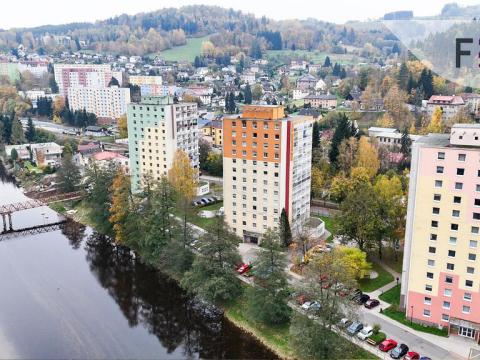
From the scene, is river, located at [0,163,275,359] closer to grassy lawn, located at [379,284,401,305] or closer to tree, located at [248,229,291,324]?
tree, located at [248,229,291,324]

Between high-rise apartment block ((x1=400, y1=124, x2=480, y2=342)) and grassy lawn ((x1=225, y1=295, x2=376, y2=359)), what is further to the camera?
grassy lawn ((x1=225, y1=295, x2=376, y2=359))

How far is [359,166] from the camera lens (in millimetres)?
39594

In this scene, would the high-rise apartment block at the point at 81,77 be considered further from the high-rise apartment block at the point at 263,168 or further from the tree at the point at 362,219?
the tree at the point at 362,219

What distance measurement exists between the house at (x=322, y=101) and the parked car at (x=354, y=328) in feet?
199

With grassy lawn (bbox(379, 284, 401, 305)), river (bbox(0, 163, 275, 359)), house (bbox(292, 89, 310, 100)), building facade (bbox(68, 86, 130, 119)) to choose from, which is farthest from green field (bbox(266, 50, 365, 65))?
grassy lawn (bbox(379, 284, 401, 305))

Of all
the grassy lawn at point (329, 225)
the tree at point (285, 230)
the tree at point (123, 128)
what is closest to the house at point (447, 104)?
the grassy lawn at point (329, 225)

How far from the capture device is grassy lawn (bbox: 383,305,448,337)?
20.4m

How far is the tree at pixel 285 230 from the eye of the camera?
97.7 feet

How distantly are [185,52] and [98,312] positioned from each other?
14273cm

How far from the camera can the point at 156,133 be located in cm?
3906

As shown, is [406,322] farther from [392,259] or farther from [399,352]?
[392,259]

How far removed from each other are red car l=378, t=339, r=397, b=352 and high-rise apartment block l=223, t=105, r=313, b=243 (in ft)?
40.9

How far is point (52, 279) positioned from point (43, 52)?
15519 centimetres

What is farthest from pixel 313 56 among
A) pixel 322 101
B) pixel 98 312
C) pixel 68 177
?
pixel 98 312
